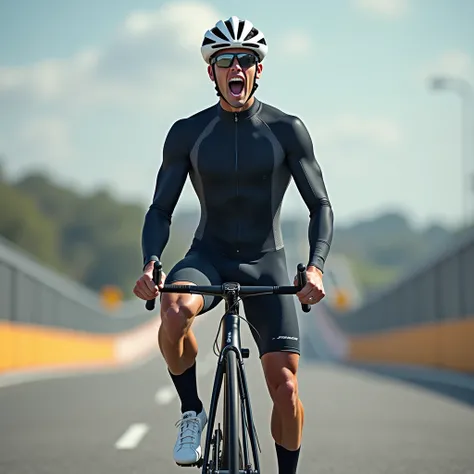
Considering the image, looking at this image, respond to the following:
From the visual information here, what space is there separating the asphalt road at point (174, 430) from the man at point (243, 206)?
215cm

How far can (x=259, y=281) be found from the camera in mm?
6504

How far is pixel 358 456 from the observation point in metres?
9.38

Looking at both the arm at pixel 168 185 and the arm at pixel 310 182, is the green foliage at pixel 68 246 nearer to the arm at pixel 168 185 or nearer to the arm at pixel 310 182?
the arm at pixel 168 185

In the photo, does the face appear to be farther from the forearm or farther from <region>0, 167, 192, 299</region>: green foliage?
<region>0, 167, 192, 299</region>: green foliage

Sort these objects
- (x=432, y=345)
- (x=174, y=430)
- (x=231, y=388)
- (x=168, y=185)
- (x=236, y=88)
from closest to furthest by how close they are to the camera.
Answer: (x=231, y=388), (x=236, y=88), (x=168, y=185), (x=174, y=430), (x=432, y=345)

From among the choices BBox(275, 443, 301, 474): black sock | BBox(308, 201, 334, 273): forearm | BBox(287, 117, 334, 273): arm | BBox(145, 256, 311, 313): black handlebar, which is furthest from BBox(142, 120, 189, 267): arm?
BBox(275, 443, 301, 474): black sock

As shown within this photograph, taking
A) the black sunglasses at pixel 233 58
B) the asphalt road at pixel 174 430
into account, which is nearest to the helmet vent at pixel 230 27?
the black sunglasses at pixel 233 58

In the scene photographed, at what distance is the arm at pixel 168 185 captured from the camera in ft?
21.1

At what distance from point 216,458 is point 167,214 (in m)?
1.41

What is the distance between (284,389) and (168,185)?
1.24 m

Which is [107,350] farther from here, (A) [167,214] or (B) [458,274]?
(A) [167,214]

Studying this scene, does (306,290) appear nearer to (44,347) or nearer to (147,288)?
(147,288)

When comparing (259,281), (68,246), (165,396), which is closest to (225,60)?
(259,281)

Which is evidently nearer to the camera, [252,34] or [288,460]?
[252,34]
